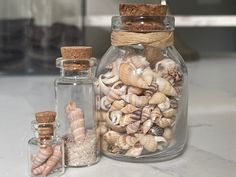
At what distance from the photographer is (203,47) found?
192 centimetres

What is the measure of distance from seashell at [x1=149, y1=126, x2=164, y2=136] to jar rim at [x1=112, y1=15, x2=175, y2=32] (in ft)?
0.43

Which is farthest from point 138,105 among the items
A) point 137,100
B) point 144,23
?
point 144,23

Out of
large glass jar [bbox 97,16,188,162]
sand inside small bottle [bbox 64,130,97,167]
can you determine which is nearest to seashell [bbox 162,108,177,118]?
large glass jar [bbox 97,16,188,162]

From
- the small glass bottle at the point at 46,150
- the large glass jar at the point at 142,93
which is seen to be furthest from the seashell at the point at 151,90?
the small glass bottle at the point at 46,150

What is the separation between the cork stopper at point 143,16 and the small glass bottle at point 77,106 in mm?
65

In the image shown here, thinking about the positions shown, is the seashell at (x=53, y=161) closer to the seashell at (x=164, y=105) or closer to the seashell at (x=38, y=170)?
the seashell at (x=38, y=170)

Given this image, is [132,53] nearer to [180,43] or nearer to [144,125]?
[144,125]

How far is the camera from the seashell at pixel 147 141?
0.58 meters

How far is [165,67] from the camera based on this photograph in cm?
60

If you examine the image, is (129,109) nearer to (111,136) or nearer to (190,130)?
(111,136)

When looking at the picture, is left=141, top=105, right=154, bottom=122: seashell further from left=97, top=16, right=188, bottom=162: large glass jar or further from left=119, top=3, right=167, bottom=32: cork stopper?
left=119, top=3, right=167, bottom=32: cork stopper

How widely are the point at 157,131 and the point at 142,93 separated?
0.06 metres

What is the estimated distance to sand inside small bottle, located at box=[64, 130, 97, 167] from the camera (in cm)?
57

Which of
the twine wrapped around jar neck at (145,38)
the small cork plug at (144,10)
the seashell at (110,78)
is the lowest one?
the seashell at (110,78)
